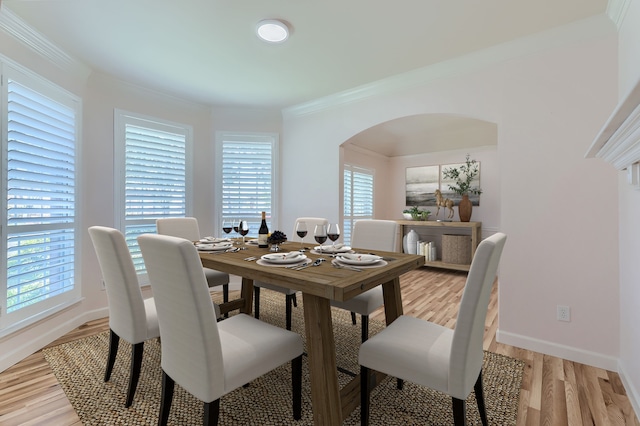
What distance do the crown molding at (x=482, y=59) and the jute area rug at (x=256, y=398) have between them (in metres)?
2.40

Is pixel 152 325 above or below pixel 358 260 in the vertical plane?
below

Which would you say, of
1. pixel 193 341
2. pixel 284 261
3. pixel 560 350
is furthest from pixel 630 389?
pixel 193 341

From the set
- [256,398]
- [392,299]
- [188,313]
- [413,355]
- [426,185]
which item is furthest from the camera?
[426,185]

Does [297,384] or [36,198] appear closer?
[297,384]

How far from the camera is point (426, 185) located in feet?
18.0

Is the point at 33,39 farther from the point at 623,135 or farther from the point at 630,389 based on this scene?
the point at 630,389

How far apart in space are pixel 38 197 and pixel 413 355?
296 centimetres

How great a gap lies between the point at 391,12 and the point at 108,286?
2549 mm

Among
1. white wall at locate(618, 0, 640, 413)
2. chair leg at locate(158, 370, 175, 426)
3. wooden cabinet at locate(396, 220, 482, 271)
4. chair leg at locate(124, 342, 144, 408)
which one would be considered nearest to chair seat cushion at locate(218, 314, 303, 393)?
chair leg at locate(158, 370, 175, 426)

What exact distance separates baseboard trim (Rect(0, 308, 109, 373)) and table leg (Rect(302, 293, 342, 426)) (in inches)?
89.4

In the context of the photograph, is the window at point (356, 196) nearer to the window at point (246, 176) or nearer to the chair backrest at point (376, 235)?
the window at point (246, 176)

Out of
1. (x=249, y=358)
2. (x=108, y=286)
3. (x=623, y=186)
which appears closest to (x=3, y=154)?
(x=108, y=286)

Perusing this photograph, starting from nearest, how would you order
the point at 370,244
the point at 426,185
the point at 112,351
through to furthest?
the point at 112,351 < the point at 370,244 < the point at 426,185

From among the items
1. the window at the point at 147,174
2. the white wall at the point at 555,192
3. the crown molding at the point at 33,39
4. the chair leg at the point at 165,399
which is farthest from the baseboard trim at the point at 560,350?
the crown molding at the point at 33,39
